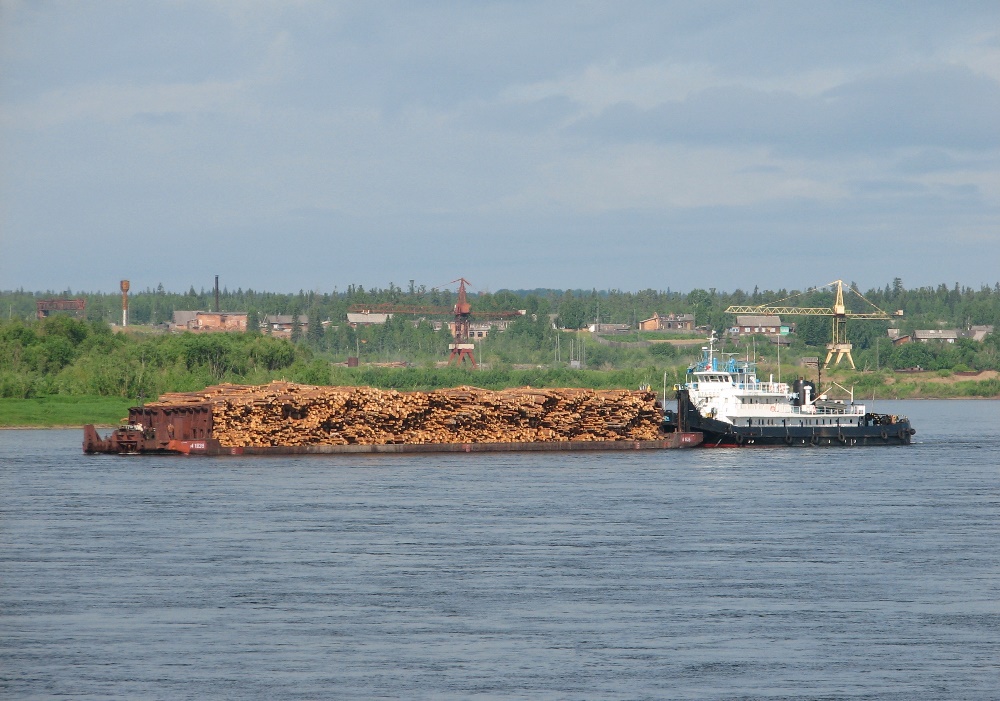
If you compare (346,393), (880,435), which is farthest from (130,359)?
(880,435)

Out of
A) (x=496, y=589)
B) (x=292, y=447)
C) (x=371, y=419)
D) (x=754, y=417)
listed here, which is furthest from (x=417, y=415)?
(x=496, y=589)

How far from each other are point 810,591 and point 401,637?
11.6 metres

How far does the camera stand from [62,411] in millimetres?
128375

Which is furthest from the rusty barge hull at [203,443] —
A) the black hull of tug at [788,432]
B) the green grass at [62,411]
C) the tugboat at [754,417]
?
the green grass at [62,411]

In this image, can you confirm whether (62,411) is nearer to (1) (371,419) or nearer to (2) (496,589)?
(1) (371,419)

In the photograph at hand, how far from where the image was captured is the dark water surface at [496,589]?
94.9 feet

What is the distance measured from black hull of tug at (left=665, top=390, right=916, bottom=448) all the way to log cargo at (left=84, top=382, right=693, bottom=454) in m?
2.51

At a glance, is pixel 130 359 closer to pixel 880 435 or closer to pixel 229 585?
pixel 880 435

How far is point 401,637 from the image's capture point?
106 feet

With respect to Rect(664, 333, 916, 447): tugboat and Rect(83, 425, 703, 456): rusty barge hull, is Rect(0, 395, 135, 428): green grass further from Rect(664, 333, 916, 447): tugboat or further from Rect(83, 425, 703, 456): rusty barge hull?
Rect(664, 333, 916, 447): tugboat

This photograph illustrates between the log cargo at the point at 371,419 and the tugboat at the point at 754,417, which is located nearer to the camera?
the log cargo at the point at 371,419

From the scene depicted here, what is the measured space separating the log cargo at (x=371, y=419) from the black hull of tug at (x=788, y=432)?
2.51m

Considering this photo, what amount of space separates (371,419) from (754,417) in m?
26.4

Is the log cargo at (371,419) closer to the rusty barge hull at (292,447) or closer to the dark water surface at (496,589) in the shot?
the rusty barge hull at (292,447)
